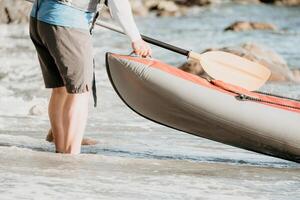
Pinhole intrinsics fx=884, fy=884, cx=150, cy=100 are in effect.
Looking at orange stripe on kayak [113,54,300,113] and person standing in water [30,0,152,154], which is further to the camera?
orange stripe on kayak [113,54,300,113]

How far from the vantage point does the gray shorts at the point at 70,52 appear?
15.1ft

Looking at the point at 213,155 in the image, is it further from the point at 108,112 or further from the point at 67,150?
the point at 108,112

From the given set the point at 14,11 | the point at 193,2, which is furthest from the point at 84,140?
the point at 193,2

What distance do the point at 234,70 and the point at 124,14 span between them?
1.09 metres

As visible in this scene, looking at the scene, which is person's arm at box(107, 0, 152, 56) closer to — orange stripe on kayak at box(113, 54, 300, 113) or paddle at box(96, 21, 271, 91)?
orange stripe on kayak at box(113, 54, 300, 113)

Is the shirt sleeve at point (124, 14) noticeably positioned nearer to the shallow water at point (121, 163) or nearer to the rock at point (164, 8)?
the shallow water at point (121, 163)

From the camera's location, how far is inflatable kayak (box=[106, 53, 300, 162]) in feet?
16.0

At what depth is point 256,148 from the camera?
500cm

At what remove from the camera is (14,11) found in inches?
755

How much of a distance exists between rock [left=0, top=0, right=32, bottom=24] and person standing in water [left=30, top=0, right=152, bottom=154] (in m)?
14.4

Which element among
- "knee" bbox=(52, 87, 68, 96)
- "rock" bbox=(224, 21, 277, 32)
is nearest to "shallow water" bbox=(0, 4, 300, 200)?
"knee" bbox=(52, 87, 68, 96)

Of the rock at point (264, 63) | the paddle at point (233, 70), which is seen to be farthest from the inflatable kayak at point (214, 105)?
the rock at point (264, 63)

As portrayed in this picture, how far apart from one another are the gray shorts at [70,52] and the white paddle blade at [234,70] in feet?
3.13

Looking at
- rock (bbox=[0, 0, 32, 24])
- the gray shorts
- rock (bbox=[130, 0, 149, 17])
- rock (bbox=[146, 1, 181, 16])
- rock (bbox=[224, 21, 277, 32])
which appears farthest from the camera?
rock (bbox=[146, 1, 181, 16])
